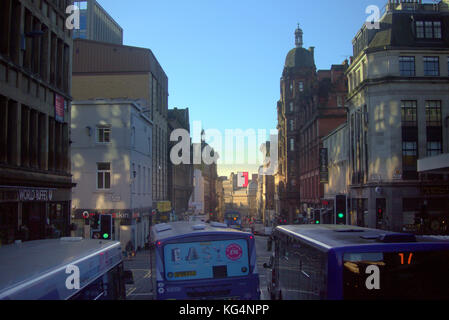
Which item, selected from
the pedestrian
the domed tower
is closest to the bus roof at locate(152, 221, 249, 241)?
the pedestrian

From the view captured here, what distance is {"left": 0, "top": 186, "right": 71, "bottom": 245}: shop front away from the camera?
21350 mm

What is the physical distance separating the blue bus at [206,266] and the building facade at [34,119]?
1235cm

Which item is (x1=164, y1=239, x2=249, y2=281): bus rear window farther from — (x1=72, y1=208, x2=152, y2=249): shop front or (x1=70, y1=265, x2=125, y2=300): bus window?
(x1=72, y1=208, x2=152, y2=249): shop front

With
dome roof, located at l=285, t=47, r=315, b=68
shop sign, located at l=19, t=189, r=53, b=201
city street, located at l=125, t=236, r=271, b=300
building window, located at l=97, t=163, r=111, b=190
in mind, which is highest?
dome roof, located at l=285, t=47, r=315, b=68

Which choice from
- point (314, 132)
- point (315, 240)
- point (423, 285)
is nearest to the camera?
point (423, 285)

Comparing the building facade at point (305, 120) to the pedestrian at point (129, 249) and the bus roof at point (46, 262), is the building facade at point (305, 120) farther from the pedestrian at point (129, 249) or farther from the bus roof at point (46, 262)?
the bus roof at point (46, 262)

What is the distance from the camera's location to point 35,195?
2367 centimetres

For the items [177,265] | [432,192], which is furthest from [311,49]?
[177,265]

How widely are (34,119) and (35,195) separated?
12.5 feet

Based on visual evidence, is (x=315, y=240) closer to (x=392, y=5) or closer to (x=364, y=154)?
(x=364, y=154)

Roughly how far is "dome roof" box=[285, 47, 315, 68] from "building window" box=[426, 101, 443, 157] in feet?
188

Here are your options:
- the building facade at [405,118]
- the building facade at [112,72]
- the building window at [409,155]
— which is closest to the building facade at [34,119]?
the building facade at [112,72]
